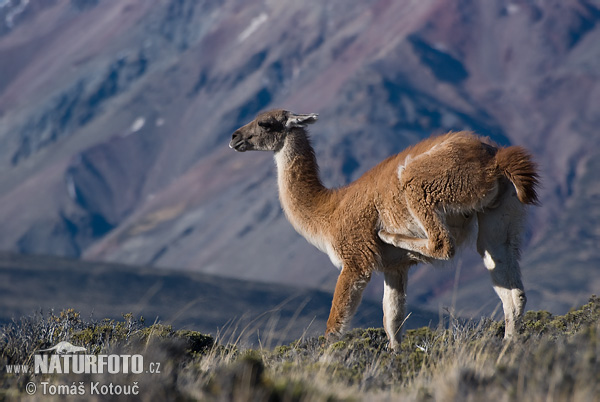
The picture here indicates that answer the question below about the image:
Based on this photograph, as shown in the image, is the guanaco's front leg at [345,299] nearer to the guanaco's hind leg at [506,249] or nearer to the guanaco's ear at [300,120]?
the guanaco's hind leg at [506,249]

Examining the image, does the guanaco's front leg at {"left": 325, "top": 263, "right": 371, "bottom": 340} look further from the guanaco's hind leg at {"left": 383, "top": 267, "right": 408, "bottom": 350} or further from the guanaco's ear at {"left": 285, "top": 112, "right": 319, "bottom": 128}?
the guanaco's ear at {"left": 285, "top": 112, "right": 319, "bottom": 128}

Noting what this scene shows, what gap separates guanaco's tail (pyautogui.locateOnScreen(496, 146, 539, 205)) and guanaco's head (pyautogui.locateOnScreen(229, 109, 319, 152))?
3159mm

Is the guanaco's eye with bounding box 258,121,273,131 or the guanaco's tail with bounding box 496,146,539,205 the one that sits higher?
the guanaco's eye with bounding box 258,121,273,131

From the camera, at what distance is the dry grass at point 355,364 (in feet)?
17.6

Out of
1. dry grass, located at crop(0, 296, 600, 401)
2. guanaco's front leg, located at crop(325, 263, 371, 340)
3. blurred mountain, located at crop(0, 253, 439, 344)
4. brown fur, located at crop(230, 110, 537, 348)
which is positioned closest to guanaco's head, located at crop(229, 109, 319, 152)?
brown fur, located at crop(230, 110, 537, 348)

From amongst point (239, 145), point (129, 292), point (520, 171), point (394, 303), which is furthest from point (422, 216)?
point (129, 292)

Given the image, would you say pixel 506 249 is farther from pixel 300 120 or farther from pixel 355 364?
pixel 300 120

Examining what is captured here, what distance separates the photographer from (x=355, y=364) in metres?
7.73

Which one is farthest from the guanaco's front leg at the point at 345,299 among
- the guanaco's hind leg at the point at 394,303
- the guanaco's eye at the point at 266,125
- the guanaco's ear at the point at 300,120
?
the guanaco's eye at the point at 266,125

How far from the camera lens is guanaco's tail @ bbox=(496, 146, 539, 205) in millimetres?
8867

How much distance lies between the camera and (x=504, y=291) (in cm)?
915

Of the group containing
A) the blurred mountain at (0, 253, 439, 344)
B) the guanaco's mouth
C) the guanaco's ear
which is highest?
the guanaco's ear

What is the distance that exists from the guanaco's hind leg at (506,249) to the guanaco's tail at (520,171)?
220mm

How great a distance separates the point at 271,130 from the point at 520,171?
382 cm
